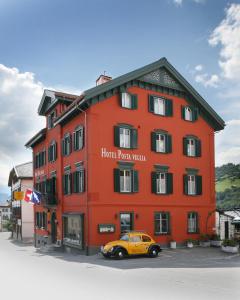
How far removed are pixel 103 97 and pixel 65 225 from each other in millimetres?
11649

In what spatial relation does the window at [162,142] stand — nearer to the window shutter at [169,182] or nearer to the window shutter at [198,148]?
the window shutter at [169,182]

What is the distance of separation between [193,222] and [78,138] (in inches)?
496

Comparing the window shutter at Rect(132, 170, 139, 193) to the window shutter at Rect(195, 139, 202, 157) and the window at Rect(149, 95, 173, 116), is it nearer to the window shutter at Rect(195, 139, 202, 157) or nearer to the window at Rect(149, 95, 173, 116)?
the window at Rect(149, 95, 173, 116)

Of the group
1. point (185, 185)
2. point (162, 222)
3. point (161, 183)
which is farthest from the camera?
point (185, 185)

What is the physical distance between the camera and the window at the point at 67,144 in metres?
30.9

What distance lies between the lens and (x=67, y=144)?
31703 millimetres

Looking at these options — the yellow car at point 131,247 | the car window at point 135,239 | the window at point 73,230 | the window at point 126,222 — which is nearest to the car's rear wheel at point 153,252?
the yellow car at point 131,247

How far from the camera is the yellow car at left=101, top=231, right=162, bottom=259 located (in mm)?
23047

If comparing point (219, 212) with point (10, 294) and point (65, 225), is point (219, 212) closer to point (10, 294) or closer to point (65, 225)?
point (65, 225)

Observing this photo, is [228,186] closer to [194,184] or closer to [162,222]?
[194,184]

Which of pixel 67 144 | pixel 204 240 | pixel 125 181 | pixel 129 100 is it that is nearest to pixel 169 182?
pixel 125 181

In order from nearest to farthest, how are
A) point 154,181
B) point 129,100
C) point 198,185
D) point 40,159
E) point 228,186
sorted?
1. point 129,100
2. point 154,181
3. point 198,185
4. point 40,159
5. point 228,186

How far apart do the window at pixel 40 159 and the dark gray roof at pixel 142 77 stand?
7973 millimetres

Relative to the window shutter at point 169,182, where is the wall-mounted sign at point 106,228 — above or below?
→ below
